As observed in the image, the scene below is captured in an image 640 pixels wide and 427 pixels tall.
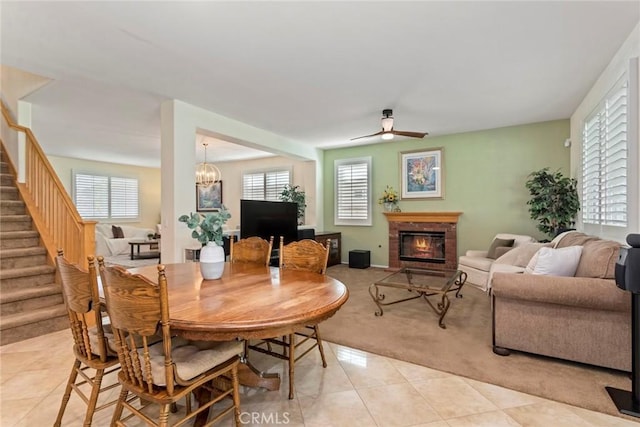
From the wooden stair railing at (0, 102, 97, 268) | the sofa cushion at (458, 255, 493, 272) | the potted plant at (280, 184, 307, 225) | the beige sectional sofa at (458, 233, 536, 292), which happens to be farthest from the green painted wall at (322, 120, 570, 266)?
the wooden stair railing at (0, 102, 97, 268)

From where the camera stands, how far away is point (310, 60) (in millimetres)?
2906

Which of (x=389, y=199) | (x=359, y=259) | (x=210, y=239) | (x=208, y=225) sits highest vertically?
(x=389, y=199)

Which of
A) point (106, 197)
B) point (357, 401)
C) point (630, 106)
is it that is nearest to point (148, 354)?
point (357, 401)

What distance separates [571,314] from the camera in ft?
7.66

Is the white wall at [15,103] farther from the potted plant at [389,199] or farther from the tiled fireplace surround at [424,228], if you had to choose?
the tiled fireplace surround at [424,228]

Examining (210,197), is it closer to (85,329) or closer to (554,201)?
(85,329)

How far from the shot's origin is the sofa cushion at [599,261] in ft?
7.57

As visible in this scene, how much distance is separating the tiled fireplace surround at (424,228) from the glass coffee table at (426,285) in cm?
147

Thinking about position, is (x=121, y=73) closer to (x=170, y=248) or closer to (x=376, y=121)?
(x=170, y=248)

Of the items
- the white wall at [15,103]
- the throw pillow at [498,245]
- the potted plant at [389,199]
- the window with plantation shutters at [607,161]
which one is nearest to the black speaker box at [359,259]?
the potted plant at [389,199]

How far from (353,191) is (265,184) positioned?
7.90 feet

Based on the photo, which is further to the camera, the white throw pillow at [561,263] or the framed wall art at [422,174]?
the framed wall art at [422,174]

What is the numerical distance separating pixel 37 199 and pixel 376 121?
4823mm

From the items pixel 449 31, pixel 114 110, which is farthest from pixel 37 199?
pixel 449 31
